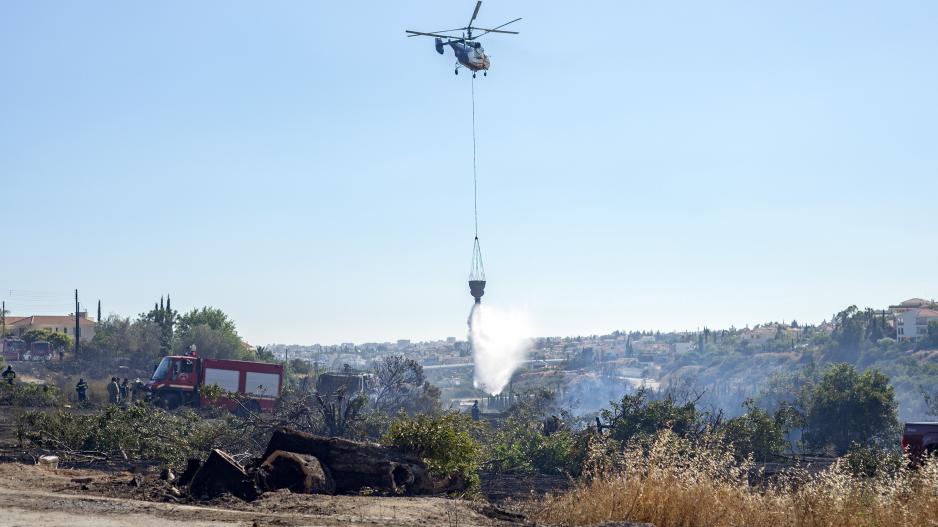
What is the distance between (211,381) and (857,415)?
2711cm

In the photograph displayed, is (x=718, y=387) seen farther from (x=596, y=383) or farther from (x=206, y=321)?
(x=206, y=321)

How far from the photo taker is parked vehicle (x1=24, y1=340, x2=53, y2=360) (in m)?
83.1

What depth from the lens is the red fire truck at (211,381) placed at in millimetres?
38031

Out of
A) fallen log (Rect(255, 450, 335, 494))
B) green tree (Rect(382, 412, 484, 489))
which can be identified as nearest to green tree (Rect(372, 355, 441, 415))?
green tree (Rect(382, 412, 484, 489))

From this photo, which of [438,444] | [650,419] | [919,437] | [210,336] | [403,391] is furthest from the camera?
[210,336]

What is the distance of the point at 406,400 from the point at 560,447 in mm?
25305

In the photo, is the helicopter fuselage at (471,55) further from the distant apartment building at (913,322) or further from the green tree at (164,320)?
the distant apartment building at (913,322)

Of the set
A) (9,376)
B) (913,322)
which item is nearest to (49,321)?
(9,376)

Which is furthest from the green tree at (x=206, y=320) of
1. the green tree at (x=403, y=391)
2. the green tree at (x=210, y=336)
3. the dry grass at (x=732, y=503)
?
the dry grass at (x=732, y=503)

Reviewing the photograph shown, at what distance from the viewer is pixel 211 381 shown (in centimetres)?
3981

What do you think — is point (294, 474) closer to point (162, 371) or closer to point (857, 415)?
point (162, 371)

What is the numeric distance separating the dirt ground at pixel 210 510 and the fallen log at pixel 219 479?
1.22ft

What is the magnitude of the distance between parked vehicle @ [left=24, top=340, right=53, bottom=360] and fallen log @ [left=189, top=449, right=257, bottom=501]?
76154 millimetres

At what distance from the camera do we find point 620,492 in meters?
12.1
